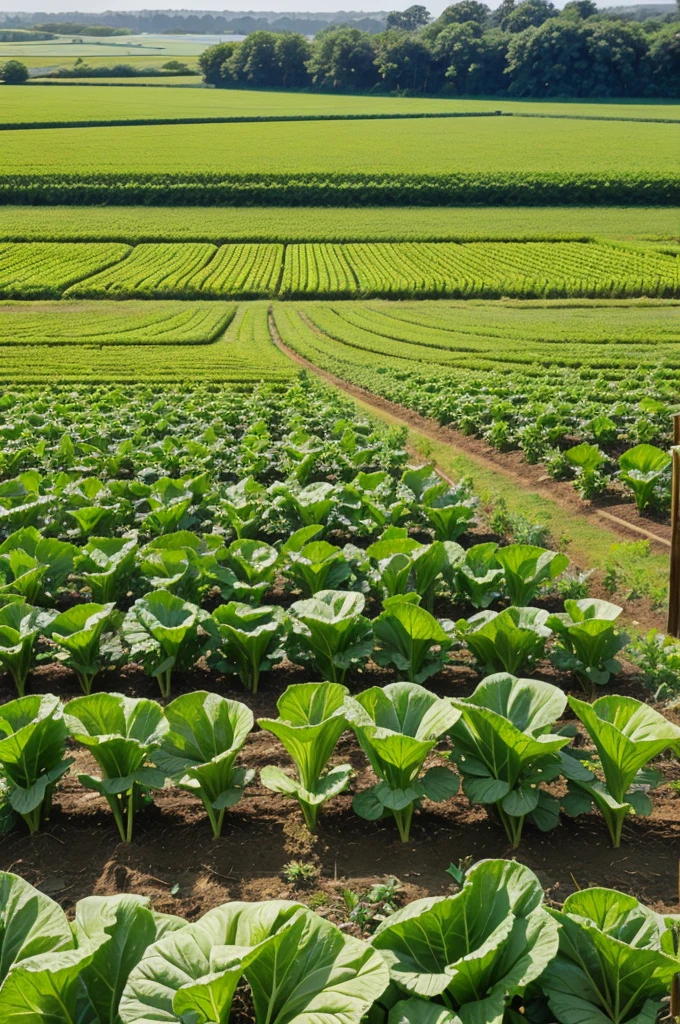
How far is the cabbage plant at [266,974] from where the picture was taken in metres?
3.25

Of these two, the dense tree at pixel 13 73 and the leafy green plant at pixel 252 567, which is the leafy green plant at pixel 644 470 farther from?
the dense tree at pixel 13 73

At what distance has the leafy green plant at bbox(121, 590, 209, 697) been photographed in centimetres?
636

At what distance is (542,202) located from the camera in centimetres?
6675

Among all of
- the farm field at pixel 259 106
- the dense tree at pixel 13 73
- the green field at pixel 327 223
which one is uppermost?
the dense tree at pixel 13 73

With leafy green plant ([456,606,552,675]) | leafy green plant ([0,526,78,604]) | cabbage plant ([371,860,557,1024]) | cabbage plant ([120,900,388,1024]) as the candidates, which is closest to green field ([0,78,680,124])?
leafy green plant ([0,526,78,604])

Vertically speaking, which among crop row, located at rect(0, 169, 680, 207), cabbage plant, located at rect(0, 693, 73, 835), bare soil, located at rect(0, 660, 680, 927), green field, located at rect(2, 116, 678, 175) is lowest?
bare soil, located at rect(0, 660, 680, 927)

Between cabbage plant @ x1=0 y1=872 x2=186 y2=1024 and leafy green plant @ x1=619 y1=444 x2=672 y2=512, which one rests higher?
leafy green plant @ x1=619 y1=444 x2=672 y2=512

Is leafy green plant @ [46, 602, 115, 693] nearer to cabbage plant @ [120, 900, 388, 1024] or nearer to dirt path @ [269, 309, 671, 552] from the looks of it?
cabbage plant @ [120, 900, 388, 1024]

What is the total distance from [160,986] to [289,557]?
191 inches

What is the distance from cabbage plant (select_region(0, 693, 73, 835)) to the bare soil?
35 cm

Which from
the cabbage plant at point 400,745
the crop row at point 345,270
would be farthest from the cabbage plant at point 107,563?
the crop row at point 345,270

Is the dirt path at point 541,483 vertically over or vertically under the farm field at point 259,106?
under

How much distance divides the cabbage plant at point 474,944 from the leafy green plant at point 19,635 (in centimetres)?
370

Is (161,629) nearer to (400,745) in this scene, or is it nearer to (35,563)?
(35,563)
